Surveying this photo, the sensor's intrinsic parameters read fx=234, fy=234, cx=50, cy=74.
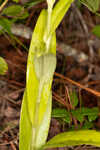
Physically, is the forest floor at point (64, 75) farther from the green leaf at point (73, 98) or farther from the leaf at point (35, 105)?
the leaf at point (35, 105)

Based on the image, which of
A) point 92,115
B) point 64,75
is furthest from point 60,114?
point 64,75

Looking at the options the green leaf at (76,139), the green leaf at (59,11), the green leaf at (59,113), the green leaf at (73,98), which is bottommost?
the green leaf at (76,139)

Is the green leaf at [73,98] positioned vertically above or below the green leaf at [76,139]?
above

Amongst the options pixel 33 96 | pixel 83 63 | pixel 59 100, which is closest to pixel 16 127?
pixel 59 100

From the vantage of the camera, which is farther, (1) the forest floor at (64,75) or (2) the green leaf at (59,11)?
(1) the forest floor at (64,75)

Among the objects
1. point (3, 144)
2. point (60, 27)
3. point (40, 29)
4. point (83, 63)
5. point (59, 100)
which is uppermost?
point (60, 27)

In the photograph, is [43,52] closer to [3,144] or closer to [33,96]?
[33,96]

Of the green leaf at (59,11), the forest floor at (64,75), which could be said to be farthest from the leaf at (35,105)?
the forest floor at (64,75)

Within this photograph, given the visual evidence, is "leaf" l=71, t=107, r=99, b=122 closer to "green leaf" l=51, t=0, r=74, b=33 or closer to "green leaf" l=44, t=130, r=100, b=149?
"green leaf" l=44, t=130, r=100, b=149
